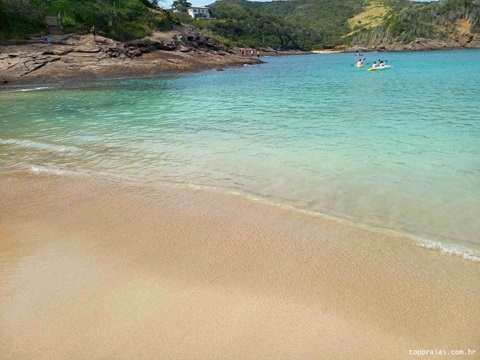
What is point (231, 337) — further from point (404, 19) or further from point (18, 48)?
point (404, 19)

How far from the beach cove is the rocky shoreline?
28.4 meters

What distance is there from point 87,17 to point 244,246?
4783 cm

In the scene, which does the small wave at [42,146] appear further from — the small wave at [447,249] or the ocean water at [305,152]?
the small wave at [447,249]

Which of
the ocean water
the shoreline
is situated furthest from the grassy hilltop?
the ocean water

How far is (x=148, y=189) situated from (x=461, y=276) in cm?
542

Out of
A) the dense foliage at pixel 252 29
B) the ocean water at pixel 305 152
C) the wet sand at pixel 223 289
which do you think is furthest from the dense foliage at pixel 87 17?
the dense foliage at pixel 252 29

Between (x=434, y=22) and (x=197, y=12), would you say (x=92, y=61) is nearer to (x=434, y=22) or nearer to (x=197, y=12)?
(x=197, y=12)

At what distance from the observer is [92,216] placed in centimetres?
608

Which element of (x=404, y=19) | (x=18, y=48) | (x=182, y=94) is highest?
(x=404, y=19)

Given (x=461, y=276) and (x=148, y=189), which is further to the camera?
(x=148, y=189)

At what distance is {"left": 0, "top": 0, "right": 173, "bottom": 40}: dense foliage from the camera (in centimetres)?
3931

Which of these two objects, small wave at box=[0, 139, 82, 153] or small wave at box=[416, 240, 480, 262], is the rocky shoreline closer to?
small wave at box=[0, 139, 82, 153]

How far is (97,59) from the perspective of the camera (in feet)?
129

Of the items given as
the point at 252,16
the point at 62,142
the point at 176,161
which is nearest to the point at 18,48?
the point at 62,142
